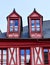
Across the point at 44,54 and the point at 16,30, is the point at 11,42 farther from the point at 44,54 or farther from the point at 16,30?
the point at 44,54

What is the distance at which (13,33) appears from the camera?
27.8 meters

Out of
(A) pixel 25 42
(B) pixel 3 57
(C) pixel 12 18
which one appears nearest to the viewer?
(B) pixel 3 57

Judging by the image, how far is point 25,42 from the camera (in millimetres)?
27281

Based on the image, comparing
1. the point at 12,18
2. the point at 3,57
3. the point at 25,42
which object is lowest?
the point at 3,57

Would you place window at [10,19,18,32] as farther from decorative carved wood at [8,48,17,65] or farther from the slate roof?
decorative carved wood at [8,48,17,65]

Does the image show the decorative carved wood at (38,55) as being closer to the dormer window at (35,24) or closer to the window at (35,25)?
the dormer window at (35,24)

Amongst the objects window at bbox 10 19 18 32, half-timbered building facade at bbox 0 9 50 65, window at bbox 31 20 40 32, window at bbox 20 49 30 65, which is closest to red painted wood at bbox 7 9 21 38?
half-timbered building facade at bbox 0 9 50 65

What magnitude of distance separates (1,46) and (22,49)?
176 centimetres

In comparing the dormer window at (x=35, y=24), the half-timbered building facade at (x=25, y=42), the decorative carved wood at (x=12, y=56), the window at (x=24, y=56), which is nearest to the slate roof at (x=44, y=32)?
the half-timbered building facade at (x=25, y=42)

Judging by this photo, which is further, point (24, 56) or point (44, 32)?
point (44, 32)

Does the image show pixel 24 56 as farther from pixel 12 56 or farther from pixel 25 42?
pixel 25 42

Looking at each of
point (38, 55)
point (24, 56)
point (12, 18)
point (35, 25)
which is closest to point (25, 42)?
point (24, 56)

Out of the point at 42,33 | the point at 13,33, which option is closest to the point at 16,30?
the point at 13,33

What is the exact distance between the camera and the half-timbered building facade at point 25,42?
1056 inches
